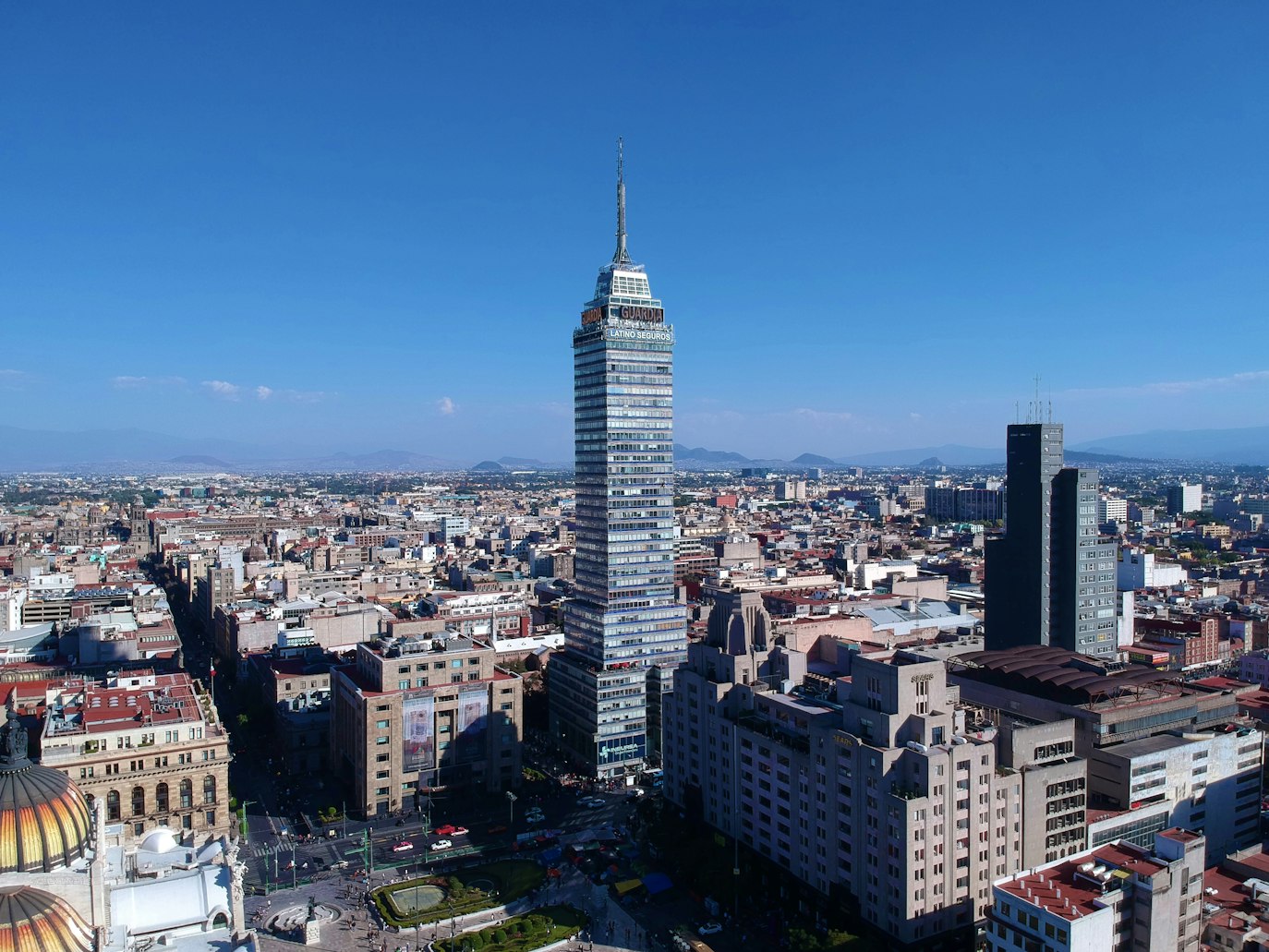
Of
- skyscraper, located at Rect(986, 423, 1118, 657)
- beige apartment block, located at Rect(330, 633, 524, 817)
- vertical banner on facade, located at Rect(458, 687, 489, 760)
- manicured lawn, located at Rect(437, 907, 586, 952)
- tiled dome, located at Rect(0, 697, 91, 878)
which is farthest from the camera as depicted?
skyscraper, located at Rect(986, 423, 1118, 657)

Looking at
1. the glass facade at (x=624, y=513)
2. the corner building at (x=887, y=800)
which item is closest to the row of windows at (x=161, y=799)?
the glass facade at (x=624, y=513)

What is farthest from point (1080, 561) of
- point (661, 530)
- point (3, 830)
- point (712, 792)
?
point (3, 830)

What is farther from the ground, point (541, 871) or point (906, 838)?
point (906, 838)

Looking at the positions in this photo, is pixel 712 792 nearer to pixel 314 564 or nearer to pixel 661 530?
pixel 661 530

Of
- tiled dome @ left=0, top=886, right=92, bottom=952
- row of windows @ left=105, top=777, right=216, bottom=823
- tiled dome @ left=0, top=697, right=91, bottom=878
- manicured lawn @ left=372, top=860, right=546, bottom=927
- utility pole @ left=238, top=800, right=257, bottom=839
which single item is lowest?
manicured lawn @ left=372, top=860, right=546, bottom=927

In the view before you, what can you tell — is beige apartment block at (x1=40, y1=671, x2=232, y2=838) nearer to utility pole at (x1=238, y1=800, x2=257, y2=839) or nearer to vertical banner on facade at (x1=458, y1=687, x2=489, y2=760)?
utility pole at (x1=238, y1=800, x2=257, y2=839)

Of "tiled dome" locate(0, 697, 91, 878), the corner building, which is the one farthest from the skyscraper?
"tiled dome" locate(0, 697, 91, 878)
